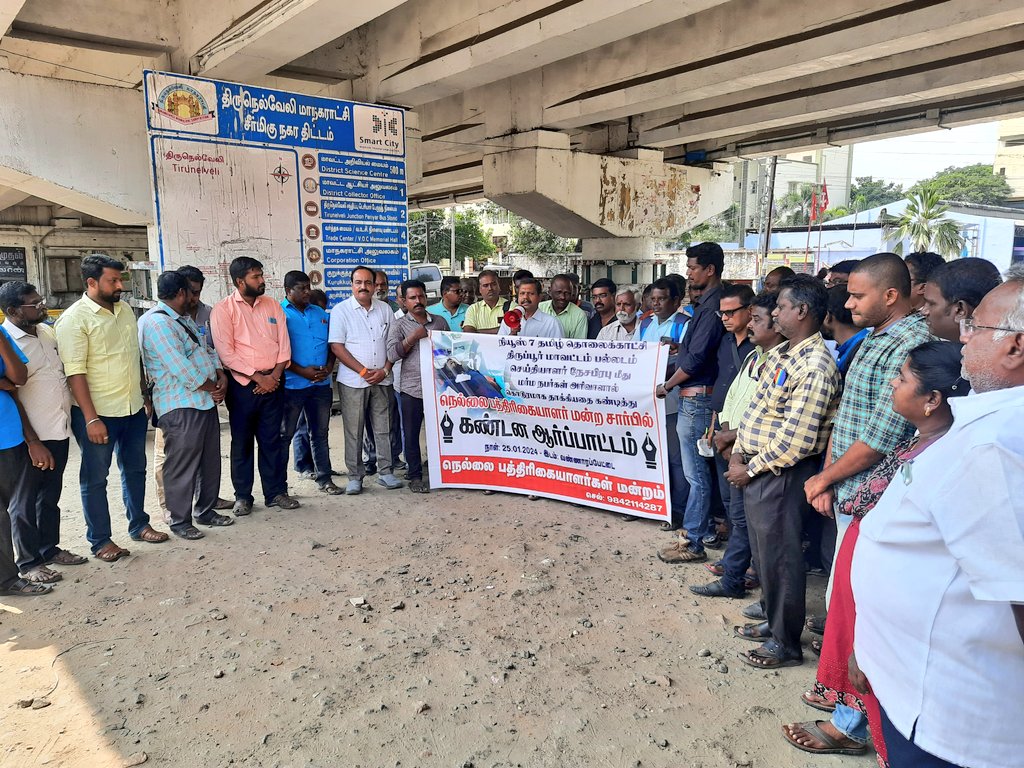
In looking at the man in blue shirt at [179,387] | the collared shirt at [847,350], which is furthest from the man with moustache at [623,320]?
the man in blue shirt at [179,387]

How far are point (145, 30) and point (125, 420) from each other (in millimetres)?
4970

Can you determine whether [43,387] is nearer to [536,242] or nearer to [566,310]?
[566,310]

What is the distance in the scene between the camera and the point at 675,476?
460cm

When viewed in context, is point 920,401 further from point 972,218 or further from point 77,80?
point 972,218

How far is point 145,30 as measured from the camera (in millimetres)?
7000

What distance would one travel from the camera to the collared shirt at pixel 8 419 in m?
3.54

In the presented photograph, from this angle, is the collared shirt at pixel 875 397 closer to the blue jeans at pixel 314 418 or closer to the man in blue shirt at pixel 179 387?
the man in blue shirt at pixel 179 387

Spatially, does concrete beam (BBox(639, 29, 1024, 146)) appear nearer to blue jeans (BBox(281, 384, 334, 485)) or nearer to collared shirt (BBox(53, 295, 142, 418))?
blue jeans (BBox(281, 384, 334, 485))

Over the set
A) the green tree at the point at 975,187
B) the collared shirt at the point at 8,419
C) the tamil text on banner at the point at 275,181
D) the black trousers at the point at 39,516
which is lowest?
the black trousers at the point at 39,516

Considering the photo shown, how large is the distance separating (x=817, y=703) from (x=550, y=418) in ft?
8.53

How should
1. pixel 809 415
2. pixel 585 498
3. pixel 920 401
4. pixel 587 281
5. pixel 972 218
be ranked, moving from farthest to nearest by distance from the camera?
pixel 972 218 → pixel 587 281 → pixel 585 498 → pixel 809 415 → pixel 920 401

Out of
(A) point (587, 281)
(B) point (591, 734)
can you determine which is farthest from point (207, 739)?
(A) point (587, 281)

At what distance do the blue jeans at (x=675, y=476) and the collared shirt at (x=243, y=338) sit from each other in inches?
114

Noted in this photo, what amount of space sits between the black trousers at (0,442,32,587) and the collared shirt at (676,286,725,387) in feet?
12.3
